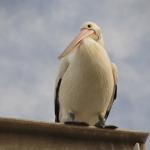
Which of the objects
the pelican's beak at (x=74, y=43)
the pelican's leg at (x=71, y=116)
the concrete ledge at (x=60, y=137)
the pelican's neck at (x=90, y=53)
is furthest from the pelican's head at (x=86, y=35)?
the concrete ledge at (x=60, y=137)

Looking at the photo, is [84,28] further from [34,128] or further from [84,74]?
[34,128]

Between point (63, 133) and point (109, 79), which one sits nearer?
point (63, 133)

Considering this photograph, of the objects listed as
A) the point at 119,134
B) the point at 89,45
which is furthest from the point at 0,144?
the point at 89,45

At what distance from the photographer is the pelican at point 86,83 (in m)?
8.69

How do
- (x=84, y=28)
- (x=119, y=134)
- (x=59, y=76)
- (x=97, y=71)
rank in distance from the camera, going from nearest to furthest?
(x=119, y=134), (x=97, y=71), (x=59, y=76), (x=84, y=28)

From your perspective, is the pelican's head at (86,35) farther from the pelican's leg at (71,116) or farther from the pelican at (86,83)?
the pelican's leg at (71,116)

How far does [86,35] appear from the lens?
33.4 feet

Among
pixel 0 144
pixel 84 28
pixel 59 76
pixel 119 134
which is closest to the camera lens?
pixel 0 144

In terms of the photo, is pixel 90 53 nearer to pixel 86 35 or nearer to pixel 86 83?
pixel 86 83

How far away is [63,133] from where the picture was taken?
5.43 meters

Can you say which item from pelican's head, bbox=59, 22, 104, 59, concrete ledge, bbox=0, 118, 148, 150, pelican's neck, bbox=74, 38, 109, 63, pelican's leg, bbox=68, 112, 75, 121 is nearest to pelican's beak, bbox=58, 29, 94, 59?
pelican's head, bbox=59, 22, 104, 59

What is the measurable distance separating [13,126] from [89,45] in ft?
13.9

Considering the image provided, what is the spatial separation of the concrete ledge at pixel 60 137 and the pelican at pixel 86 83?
104 inches

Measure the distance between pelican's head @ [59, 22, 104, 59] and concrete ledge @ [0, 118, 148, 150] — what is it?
4202 mm
